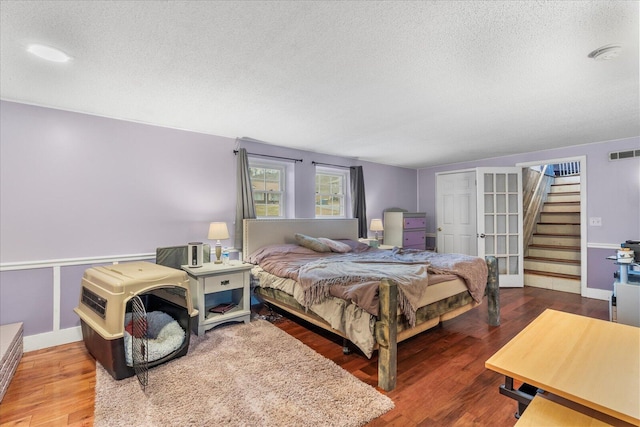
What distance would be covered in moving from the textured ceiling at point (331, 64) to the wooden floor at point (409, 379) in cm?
225

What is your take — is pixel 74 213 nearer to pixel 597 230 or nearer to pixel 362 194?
pixel 362 194

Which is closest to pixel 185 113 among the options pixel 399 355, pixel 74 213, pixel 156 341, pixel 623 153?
pixel 74 213

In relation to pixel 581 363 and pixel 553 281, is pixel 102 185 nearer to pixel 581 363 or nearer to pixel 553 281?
pixel 581 363

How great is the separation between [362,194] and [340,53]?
11.5 feet

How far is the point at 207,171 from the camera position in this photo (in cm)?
375

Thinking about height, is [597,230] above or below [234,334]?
above

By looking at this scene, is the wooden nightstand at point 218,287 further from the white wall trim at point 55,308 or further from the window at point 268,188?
the window at point 268,188

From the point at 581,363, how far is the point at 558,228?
5874 millimetres

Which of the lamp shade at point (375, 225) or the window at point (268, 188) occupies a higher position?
the window at point (268, 188)

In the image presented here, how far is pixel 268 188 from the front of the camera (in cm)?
444

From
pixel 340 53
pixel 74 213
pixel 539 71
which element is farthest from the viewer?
pixel 74 213

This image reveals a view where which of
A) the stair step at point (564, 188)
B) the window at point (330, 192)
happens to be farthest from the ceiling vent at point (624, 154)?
the window at point (330, 192)

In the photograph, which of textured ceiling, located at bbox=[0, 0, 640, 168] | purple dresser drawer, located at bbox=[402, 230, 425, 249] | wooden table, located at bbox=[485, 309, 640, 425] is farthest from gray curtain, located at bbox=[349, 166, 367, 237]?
wooden table, located at bbox=[485, 309, 640, 425]

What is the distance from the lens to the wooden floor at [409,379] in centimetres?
178
